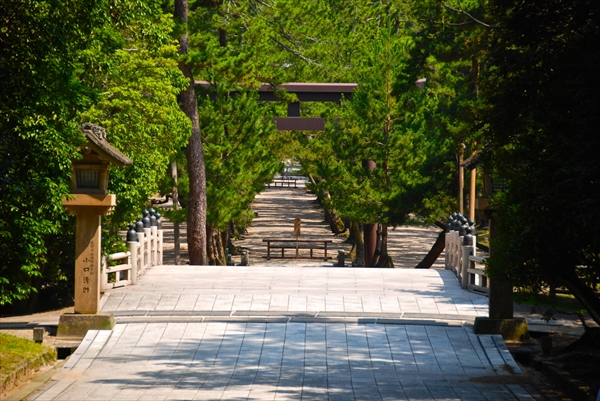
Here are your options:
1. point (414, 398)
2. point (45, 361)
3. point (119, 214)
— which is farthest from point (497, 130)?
point (119, 214)

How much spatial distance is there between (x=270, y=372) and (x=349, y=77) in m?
30.0

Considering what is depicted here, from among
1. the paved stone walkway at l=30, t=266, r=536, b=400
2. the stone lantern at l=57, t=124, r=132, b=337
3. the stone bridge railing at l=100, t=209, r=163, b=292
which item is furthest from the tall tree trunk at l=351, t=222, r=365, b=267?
the stone lantern at l=57, t=124, r=132, b=337

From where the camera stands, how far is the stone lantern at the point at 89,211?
15.2 meters

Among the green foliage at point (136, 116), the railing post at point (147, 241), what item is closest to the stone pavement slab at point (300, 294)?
the railing post at point (147, 241)

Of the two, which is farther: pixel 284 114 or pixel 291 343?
A: pixel 284 114

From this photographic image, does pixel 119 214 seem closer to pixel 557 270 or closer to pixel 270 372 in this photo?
pixel 270 372

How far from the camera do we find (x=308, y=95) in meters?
40.8

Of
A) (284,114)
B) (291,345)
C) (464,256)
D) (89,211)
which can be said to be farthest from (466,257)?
(284,114)

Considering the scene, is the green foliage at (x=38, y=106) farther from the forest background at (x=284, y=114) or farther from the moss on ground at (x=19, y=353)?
the moss on ground at (x=19, y=353)

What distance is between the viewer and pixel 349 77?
137 ft

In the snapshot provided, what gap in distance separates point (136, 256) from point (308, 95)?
21771 millimetres

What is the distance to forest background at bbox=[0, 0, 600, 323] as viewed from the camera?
1104cm

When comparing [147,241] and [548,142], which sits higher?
[548,142]

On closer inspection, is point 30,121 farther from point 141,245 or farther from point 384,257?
point 384,257
